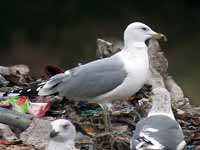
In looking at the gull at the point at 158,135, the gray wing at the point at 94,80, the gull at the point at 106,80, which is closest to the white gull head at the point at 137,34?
the gull at the point at 106,80

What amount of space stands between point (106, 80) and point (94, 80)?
0.07 meters

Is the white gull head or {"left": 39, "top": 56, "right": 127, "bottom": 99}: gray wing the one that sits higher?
the white gull head

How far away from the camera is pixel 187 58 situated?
12195 millimetres

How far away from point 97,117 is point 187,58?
6.19 meters

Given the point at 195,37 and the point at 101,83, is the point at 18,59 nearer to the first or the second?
the point at 195,37

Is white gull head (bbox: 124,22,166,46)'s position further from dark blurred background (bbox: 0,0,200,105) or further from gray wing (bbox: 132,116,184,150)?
dark blurred background (bbox: 0,0,200,105)

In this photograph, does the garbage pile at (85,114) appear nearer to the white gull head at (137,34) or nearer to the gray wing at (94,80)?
the gray wing at (94,80)

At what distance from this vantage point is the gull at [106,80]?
5906mm

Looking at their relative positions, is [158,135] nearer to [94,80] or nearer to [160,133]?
[160,133]

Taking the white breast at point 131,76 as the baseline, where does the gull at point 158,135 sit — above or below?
below

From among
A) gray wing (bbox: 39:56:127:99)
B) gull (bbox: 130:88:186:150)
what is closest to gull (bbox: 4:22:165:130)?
gray wing (bbox: 39:56:127:99)

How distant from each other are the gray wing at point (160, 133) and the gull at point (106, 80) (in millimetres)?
771

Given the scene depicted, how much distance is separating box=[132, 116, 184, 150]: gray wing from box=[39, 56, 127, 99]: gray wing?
31.7 inches

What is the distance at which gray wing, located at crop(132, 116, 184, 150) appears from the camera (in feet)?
16.3
